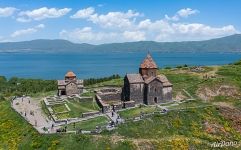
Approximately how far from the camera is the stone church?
64.6 meters

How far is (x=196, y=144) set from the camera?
50562 mm

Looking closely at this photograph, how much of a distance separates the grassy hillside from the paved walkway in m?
1.31

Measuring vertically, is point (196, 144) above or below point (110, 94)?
below

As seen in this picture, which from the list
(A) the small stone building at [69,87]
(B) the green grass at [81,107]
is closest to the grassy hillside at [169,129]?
(B) the green grass at [81,107]

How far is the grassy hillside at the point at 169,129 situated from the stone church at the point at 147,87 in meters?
4.11

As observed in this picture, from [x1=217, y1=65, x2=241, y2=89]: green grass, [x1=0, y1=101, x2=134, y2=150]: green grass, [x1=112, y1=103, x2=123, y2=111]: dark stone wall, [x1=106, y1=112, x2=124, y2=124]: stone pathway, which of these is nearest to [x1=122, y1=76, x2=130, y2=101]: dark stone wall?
[x1=112, y1=103, x2=123, y2=111]: dark stone wall

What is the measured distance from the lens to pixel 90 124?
52781 mm

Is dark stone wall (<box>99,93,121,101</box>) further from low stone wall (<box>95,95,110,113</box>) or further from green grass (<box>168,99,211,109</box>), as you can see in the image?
green grass (<box>168,99,211,109</box>)

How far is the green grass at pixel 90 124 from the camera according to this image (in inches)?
2014

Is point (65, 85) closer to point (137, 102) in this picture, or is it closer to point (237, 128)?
point (137, 102)

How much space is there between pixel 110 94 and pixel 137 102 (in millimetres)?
6675

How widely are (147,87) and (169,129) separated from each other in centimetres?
1279

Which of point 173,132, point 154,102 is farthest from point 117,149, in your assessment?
point 154,102

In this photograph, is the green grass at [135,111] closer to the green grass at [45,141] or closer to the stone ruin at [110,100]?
the stone ruin at [110,100]
